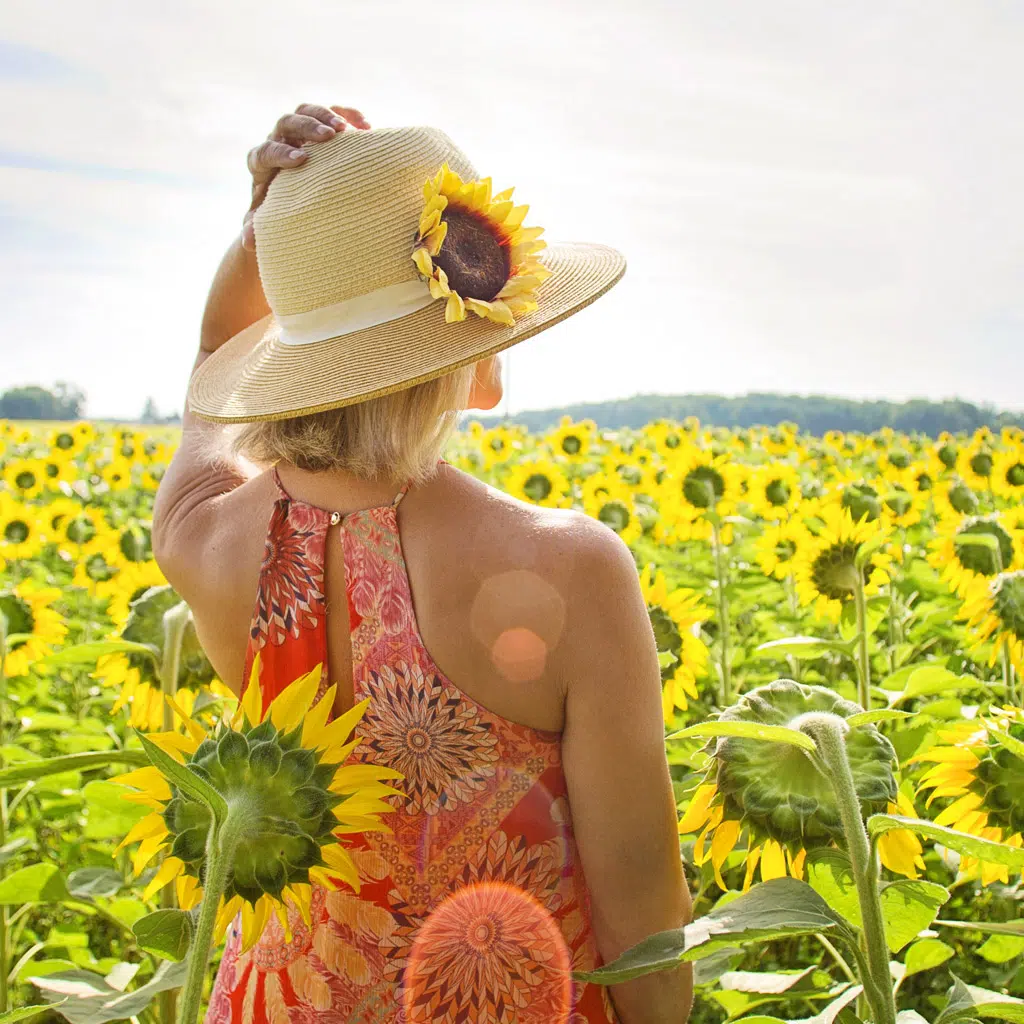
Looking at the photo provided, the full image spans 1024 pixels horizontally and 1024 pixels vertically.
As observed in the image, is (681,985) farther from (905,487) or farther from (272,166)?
(905,487)

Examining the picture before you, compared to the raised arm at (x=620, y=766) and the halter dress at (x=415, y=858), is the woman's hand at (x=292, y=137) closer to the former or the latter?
the halter dress at (x=415, y=858)

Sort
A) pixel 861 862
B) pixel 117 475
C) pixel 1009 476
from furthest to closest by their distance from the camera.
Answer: pixel 117 475, pixel 1009 476, pixel 861 862

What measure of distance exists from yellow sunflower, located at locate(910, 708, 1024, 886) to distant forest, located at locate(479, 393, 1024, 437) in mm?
12015

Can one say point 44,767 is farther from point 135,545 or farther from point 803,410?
point 803,410

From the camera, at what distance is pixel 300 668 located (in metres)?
1.31

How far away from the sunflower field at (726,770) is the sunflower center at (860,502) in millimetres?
11

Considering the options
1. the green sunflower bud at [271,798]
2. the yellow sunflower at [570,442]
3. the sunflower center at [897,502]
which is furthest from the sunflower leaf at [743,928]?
the yellow sunflower at [570,442]

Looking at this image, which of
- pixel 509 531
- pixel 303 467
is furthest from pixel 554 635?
pixel 303 467

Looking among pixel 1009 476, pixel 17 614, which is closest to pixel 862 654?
pixel 17 614

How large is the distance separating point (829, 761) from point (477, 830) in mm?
563

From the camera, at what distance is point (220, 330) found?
1.72 m

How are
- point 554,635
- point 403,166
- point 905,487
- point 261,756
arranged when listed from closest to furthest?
point 261,756 < point 554,635 < point 403,166 < point 905,487

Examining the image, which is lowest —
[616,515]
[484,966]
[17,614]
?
[484,966]

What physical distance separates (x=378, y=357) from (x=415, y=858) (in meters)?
0.59
